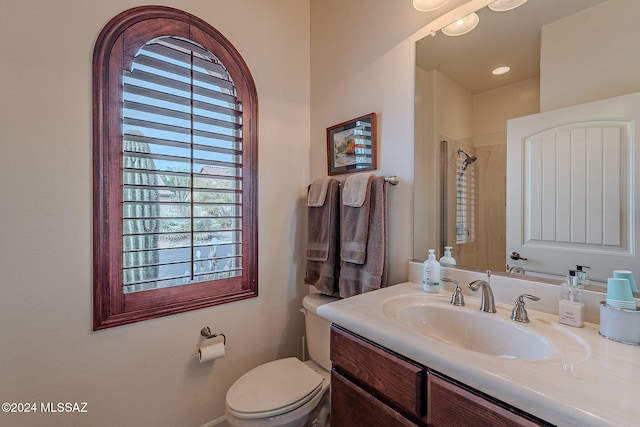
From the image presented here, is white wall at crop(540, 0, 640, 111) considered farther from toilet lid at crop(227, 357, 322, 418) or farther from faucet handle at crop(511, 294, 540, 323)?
toilet lid at crop(227, 357, 322, 418)

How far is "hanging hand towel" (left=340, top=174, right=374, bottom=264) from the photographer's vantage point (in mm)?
1329

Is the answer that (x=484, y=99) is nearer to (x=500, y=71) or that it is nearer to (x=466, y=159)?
(x=500, y=71)

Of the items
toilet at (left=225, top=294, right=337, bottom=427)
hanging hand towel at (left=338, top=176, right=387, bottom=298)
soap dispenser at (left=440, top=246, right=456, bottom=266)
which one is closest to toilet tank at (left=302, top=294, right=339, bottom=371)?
toilet at (left=225, top=294, right=337, bottom=427)

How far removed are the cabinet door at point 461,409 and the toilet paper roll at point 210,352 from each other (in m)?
1.07

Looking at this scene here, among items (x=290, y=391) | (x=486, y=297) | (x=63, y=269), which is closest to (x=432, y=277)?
(x=486, y=297)

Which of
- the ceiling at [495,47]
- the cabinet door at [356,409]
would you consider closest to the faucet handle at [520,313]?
the cabinet door at [356,409]

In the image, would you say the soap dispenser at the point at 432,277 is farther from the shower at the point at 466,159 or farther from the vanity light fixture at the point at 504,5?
the vanity light fixture at the point at 504,5

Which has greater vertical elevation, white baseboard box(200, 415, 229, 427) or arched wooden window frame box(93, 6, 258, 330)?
arched wooden window frame box(93, 6, 258, 330)

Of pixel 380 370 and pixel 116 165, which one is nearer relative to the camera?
pixel 380 370

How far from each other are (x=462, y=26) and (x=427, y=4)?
18 centimetres

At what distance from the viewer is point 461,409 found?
61cm

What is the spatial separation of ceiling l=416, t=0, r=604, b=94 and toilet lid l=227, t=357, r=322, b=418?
147cm

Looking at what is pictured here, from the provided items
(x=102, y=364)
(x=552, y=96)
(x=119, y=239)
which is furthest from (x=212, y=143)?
(x=552, y=96)

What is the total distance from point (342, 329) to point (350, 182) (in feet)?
2.45
